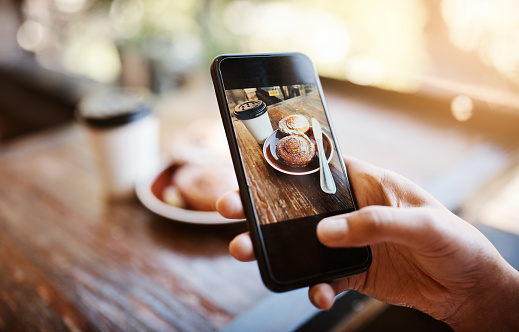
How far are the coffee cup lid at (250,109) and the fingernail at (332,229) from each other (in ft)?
0.73

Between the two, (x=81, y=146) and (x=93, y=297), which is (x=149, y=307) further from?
(x=81, y=146)

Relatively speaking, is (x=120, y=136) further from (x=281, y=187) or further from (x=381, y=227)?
(x=381, y=227)

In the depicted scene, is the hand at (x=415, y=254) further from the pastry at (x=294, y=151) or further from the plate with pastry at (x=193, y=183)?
the plate with pastry at (x=193, y=183)

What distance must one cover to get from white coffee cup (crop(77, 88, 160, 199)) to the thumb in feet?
2.03

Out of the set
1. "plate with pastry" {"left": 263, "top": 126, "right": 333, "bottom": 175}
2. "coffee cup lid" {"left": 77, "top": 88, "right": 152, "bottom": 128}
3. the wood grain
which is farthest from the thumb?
"coffee cup lid" {"left": 77, "top": 88, "right": 152, "bottom": 128}

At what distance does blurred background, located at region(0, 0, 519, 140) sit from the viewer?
5.47 feet

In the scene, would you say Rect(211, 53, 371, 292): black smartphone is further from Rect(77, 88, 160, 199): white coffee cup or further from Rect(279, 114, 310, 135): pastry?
Rect(77, 88, 160, 199): white coffee cup

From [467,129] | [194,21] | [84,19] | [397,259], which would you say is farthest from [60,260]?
[84,19]

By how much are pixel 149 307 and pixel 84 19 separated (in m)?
3.72

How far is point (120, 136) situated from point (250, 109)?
454mm

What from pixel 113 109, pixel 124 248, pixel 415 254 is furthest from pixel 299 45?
pixel 415 254

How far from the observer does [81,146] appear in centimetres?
128

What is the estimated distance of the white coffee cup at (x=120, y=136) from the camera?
875mm

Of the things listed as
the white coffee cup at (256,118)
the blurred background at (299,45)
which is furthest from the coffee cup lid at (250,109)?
the blurred background at (299,45)
